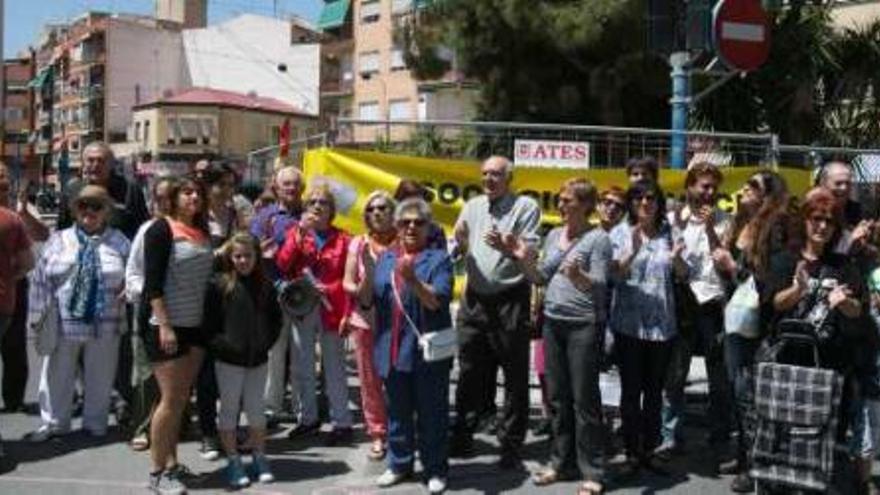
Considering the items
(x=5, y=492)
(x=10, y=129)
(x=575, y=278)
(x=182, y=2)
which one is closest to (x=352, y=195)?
(x=575, y=278)

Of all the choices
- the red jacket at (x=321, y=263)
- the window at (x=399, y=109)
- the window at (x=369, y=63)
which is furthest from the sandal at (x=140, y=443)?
the window at (x=369, y=63)

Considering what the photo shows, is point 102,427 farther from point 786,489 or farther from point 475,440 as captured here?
point 786,489

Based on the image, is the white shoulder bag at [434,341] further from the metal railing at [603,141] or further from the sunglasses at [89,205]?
the metal railing at [603,141]

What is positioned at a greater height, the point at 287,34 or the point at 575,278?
the point at 287,34

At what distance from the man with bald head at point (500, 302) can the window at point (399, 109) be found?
174 feet

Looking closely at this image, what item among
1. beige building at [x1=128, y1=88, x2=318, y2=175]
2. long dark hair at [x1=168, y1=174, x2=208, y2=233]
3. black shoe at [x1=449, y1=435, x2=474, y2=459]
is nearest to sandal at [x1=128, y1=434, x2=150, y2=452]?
long dark hair at [x1=168, y1=174, x2=208, y2=233]

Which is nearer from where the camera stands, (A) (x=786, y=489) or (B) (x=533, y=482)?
(A) (x=786, y=489)

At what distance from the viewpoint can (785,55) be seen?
22062mm

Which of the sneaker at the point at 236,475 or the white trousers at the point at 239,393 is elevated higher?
the white trousers at the point at 239,393

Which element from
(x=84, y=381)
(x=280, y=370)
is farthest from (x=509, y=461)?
(x=84, y=381)

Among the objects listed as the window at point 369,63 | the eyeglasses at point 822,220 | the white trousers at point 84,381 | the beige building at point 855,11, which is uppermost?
the window at point 369,63

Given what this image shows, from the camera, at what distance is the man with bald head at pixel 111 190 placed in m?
8.29

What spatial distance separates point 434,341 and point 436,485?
0.83m

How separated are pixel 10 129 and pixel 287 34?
161ft
